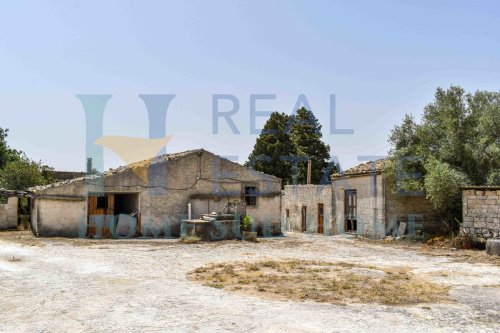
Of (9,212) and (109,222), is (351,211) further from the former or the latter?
(9,212)

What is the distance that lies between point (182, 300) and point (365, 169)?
17.2 meters

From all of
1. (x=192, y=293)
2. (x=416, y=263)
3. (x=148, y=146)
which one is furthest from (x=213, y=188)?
(x=192, y=293)

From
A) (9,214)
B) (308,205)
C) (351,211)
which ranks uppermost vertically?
(308,205)

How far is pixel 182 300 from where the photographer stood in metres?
8.61

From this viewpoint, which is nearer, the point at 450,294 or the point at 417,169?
the point at 450,294

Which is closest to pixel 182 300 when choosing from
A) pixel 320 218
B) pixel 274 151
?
pixel 320 218

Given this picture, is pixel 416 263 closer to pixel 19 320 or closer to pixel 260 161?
pixel 19 320

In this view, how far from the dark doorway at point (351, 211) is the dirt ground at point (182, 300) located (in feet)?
28.9

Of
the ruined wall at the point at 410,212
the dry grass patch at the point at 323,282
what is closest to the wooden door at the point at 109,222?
the dry grass patch at the point at 323,282

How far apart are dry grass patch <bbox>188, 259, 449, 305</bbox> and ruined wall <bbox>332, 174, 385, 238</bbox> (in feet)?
30.1

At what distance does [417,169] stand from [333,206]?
626 cm

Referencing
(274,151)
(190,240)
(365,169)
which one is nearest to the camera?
(190,240)

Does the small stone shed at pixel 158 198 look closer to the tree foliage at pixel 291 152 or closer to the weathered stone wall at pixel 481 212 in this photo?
the weathered stone wall at pixel 481 212

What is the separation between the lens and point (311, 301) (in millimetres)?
8617
